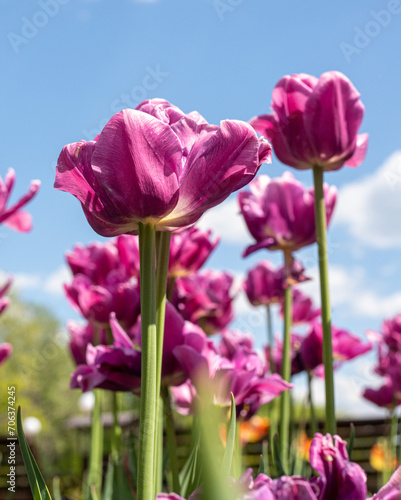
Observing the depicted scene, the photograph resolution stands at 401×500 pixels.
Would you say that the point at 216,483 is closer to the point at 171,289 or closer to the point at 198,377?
the point at 198,377

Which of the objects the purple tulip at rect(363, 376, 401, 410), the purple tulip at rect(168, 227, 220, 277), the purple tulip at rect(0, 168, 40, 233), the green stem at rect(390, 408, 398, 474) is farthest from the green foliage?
the purple tulip at rect(168, 227, 220, 277)

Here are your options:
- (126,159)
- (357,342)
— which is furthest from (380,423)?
(126,159)

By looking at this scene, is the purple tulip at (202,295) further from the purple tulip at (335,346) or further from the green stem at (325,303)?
the green stem at (325,303)

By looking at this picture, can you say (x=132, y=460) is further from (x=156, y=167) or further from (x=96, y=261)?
(x=156, y=167)

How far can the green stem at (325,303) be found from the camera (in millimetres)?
809

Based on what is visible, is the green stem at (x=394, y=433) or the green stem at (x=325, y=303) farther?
the green stem at (x=394, y=433)

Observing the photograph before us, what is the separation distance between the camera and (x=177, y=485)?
0.81 m

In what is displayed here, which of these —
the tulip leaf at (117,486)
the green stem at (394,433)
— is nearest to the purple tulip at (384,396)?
the green stem at (394,433)

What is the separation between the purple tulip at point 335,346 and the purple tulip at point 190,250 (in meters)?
0.38

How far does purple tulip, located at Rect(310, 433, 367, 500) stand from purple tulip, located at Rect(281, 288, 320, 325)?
1500mm

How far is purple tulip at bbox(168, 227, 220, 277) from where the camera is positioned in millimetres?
1331

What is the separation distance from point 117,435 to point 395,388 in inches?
48.1

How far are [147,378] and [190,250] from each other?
0.85m

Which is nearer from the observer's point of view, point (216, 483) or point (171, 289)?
point (216, 483)
